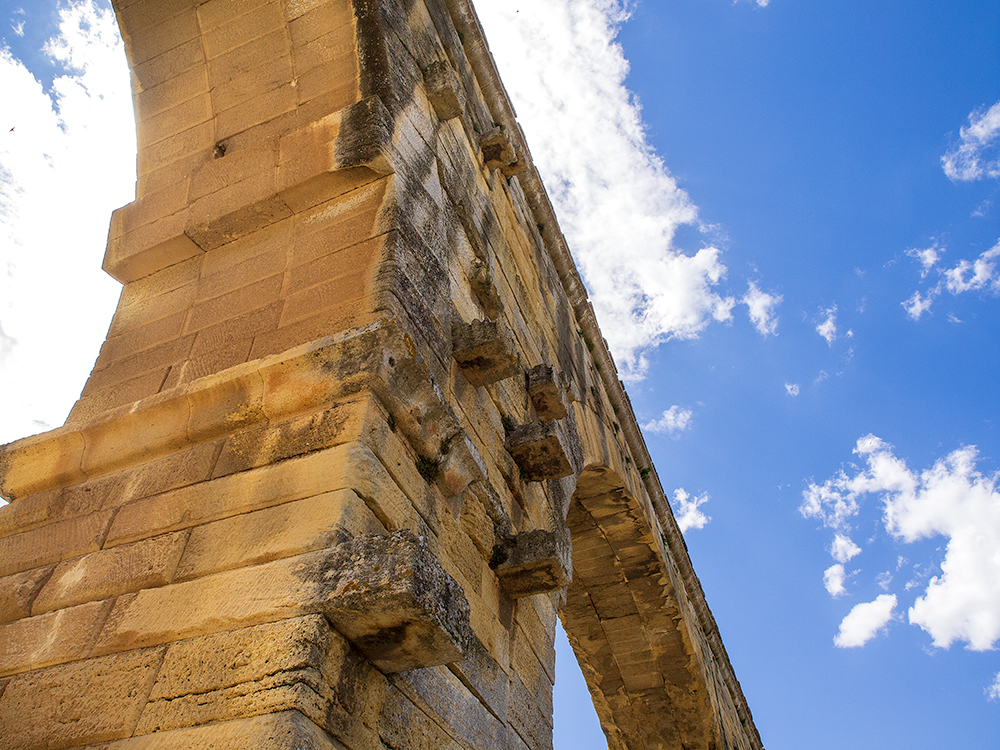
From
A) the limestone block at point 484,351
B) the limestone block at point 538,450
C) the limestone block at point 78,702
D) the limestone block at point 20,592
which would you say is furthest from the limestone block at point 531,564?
the limestone block at point 20,592

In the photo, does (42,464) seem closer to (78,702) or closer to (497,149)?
(78,702)

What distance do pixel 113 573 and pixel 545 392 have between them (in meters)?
2.25

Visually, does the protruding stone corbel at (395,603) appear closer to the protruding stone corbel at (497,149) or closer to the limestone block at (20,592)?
the limestone block at (20,592)

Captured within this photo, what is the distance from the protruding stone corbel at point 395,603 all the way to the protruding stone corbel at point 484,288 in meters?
1.86

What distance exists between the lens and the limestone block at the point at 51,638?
196 centimetres

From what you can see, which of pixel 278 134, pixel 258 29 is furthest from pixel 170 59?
pixel 278 134

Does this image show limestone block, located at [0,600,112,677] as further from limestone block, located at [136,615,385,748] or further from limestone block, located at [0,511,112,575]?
limestone block, located at [136,615,385,748]

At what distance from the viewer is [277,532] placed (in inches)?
76.1

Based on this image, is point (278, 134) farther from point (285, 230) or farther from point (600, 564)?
point (600, 564)

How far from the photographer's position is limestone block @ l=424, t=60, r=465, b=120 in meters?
3.61

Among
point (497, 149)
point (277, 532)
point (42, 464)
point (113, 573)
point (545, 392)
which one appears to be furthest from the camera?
point (497, 149)

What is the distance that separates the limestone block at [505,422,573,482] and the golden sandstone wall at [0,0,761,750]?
14 mm

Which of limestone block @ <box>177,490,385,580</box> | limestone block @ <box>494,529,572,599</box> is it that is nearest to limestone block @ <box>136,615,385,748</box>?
limestone block @ <box>177,490,385,580</box>

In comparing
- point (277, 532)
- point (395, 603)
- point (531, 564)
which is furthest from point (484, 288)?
point (395, 603)
